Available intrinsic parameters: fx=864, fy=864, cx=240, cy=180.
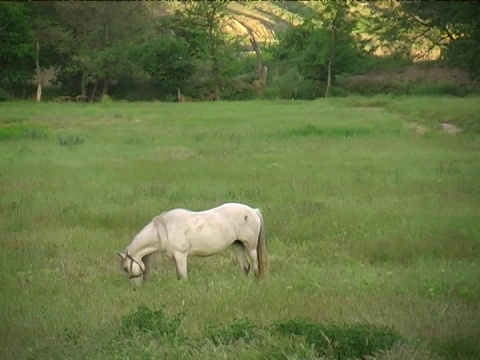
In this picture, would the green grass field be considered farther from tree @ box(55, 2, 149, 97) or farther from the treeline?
tree @ box(55, 2, 149, 97)

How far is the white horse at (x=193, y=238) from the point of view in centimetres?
808

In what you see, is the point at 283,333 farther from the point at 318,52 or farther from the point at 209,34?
the point at 318,52

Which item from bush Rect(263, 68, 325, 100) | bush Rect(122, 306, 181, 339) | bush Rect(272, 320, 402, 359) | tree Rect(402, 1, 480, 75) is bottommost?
bush Rect(263, 68, 325, 100)

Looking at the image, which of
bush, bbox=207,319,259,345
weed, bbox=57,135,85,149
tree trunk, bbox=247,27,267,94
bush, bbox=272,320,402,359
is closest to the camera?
bush, bbox=272,320,402,359

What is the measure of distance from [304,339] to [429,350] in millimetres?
791

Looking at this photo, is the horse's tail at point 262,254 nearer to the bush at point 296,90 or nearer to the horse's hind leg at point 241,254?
the horse's hind leg at point 241,254

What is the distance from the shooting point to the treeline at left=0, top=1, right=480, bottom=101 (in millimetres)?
6906

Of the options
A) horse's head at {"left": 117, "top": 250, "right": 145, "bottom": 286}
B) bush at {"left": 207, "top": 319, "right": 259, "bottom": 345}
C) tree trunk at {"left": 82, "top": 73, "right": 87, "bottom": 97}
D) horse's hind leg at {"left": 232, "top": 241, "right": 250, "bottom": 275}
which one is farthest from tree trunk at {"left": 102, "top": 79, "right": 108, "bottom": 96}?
bush at {"left": 207, "top": 319, "right": 259, "bottom": 345}

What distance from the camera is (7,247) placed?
9555 millimetres

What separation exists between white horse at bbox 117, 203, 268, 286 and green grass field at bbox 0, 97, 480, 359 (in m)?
0.21

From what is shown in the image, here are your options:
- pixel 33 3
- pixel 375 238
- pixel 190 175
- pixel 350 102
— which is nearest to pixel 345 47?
pixel 350 102

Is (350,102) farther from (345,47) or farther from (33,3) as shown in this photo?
(33,3)

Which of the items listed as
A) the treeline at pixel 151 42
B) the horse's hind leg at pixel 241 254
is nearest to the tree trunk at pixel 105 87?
the treeline at pixel 151 42

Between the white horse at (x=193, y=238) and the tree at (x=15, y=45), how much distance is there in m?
2.06
